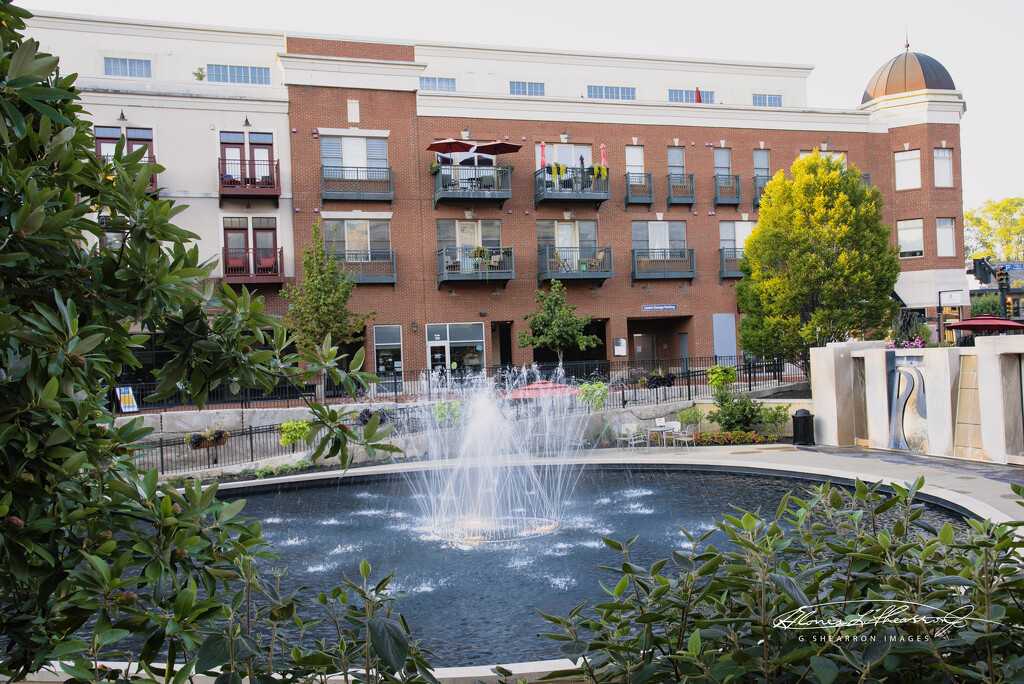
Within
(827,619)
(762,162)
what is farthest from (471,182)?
(827,619)

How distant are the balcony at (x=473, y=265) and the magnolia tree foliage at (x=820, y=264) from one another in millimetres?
10814

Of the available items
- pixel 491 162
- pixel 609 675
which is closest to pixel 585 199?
pixel 491 162

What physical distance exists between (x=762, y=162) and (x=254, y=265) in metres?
25.0

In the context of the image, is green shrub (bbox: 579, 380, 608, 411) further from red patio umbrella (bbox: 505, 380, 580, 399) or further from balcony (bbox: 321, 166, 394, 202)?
balcony (bbox: 321, 166, 394, 202)

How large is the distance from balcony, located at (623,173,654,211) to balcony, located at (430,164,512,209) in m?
6.00

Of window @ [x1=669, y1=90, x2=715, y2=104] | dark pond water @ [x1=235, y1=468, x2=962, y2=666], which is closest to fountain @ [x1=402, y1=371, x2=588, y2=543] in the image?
dark pond water @ [x1=235, y1=468, x2=962, y2=666]

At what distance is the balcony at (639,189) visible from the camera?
114 ft

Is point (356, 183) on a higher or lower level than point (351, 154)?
lower

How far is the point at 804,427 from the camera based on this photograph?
755 inches

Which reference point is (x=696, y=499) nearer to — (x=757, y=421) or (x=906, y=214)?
(x=757, y=421)

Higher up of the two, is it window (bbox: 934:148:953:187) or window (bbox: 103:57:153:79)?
window (bbox: 103:57:153:79)

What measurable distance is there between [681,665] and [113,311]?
2.15 metres

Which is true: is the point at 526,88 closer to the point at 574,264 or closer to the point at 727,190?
the point at 727,190

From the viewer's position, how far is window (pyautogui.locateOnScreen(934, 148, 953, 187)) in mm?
37469
